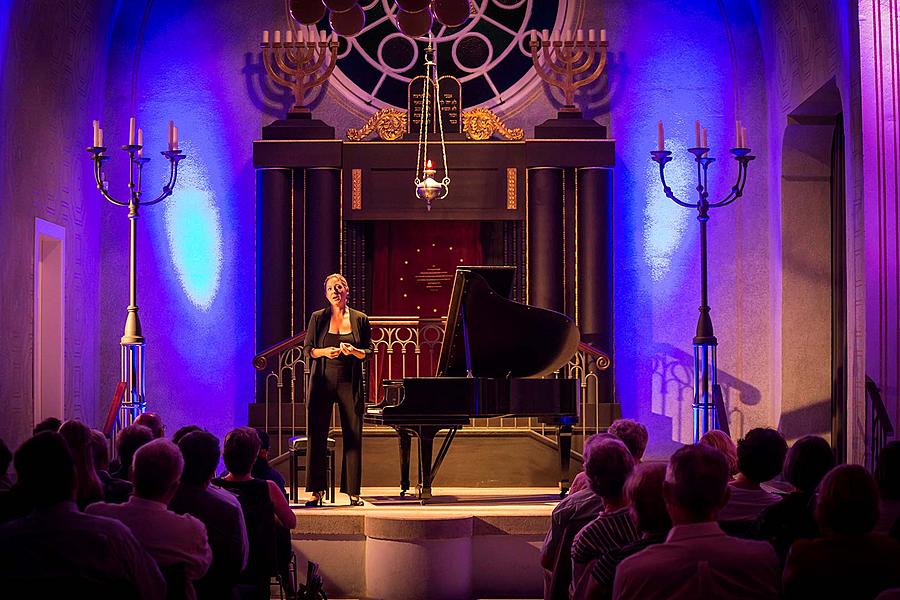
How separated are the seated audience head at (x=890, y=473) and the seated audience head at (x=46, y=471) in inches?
103

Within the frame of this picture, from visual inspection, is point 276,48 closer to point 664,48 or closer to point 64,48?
point 64,48

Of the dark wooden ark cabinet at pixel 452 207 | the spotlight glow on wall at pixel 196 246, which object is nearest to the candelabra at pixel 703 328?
the dark wooden ark cabinet at pixel 452 207

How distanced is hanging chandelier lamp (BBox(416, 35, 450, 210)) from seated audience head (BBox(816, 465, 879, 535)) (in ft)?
23.8

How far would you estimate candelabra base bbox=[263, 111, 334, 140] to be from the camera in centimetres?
1097

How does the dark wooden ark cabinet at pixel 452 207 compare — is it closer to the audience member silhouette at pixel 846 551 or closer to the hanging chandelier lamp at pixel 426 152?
the hanging chandelier lamp at pixel 426 152

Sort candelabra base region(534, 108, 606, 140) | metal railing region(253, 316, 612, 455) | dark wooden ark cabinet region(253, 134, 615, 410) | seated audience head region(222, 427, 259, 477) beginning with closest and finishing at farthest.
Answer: seated audience head region(222, 427, 259, 477) → metal railing region(253, 316, 612, 455) → dark wooden ark cabinet region(253, 134, 615, 410) → candelabra base region(534, 108, 606, 140)

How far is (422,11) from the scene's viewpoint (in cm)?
557

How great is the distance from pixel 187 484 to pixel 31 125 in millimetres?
6384

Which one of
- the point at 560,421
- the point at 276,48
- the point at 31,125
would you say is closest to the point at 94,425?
the point at 31,125

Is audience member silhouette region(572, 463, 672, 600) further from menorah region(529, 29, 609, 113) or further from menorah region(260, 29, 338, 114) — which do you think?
menorah region(260, 29, 338, 114)

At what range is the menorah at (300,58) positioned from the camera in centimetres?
1112

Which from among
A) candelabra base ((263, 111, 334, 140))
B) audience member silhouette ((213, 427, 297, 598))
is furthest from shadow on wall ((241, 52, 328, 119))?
audience member silhouette ((213, 427, 297, 598))

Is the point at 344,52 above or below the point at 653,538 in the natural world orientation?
above

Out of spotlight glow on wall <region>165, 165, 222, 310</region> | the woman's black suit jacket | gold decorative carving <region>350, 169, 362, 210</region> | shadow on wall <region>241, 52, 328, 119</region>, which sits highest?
shadow on wall <region>241, 52, 328, 119</region>
